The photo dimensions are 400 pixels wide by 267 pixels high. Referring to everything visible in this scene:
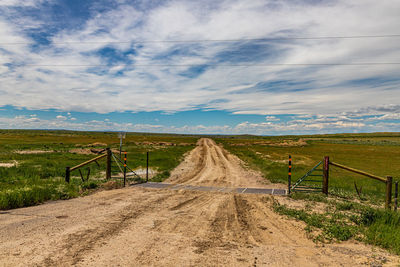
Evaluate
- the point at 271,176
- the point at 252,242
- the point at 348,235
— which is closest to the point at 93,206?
the point at 252,242

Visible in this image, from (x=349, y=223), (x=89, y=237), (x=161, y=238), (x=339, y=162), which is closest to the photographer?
(x=89, y=237)

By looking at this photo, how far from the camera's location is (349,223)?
318 inches

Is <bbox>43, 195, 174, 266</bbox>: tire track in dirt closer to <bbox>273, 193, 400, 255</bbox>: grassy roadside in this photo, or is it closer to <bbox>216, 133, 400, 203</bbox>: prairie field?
<bbox>273, 193, 400, 255</bbox>: grassy roadside

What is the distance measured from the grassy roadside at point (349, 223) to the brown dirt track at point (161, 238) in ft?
1.40

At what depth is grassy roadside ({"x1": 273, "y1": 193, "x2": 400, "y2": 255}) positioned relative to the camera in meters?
6.63

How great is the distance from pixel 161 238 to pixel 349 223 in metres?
6.41

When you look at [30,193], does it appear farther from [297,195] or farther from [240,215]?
[297,195]

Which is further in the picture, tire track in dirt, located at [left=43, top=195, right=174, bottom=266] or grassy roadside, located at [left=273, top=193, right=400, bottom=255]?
grassy roadside, located at [left=273, top=193, right=400, bottom=255]

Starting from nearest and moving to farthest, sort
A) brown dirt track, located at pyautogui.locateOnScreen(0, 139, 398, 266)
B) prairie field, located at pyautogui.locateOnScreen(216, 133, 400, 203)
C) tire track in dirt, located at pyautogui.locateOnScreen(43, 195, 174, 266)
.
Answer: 1. tire track in dirt, located at pyautogui.locateOnScreen(43, 195, 174, 266)
2. brown dirt track, located at pyautogui.locateOnScreen(0, 139, 398, 266)
3. prairie field, located at pyautogui.locateOnScreen(216, 133, 400, 203)

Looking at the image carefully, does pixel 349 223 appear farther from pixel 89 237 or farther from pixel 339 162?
pixel 339 162

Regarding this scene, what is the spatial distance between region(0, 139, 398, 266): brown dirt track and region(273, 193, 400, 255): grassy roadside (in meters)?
0.43

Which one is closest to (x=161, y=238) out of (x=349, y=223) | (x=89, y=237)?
(x=89, y=237)

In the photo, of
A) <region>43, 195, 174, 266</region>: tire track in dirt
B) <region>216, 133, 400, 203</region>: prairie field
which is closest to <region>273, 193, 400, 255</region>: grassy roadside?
<region>216, 133, 400, 203</region>: prairie field

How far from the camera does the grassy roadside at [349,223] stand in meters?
6.63
